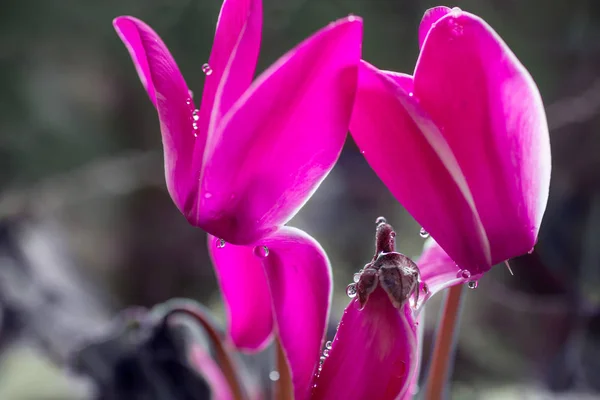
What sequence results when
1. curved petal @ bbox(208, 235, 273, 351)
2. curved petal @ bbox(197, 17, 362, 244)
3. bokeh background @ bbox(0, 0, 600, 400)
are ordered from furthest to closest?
bokeh background @ bbox(0, 0, 600, 400) → curved petal @ bbox(208, 235, 273, 351) → curved petal @ bbox(197, 17, 362, 244)

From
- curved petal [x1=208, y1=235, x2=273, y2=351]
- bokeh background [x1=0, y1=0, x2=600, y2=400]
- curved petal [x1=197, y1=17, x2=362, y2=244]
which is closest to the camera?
curved petal [x1=197, y1=17, x2=362, y2=244]

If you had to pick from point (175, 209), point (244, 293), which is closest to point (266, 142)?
point (244, 293)

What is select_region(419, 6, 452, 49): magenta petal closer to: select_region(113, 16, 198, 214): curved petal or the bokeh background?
select_region(113, 16, 198, 214): curved petal

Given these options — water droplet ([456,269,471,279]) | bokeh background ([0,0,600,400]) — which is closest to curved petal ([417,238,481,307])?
water droplet ([456,269,471,279])

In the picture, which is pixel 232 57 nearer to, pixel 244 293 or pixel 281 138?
pixel 281 138

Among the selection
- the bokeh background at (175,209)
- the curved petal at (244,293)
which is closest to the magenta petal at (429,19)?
the curved petal at (244,293)

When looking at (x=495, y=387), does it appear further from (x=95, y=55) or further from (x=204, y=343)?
(x=95, y=55)
